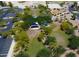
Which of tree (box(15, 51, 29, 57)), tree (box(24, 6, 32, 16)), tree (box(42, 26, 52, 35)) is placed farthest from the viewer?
tree (box(24, 6, 32, 16))

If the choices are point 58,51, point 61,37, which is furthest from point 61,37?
point 58,51

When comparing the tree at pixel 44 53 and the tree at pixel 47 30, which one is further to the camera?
the tree at pixel 47 30

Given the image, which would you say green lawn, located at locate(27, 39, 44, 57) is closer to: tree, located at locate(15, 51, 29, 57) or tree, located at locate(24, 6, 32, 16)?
tree, located at locate(15, 51, 29, 57)

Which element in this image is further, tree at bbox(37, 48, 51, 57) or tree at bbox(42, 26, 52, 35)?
tree at bbox(42, 26, 52, 35)

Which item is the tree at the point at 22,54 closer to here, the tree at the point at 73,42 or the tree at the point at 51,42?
the tree at the point at 51,42

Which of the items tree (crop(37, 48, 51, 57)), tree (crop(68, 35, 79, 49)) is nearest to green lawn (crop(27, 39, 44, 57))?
tree (crop(37, 48, 51, 57))

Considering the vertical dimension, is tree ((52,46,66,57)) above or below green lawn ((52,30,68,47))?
below

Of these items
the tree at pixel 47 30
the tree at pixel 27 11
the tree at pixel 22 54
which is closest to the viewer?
the tree at pixel 22 54

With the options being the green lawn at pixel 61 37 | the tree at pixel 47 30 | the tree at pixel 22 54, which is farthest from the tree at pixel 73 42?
the tree at pixel 22 54

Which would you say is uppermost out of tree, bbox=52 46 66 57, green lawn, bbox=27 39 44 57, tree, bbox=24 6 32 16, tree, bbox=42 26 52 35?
tree, bbox=24 6 32 16
